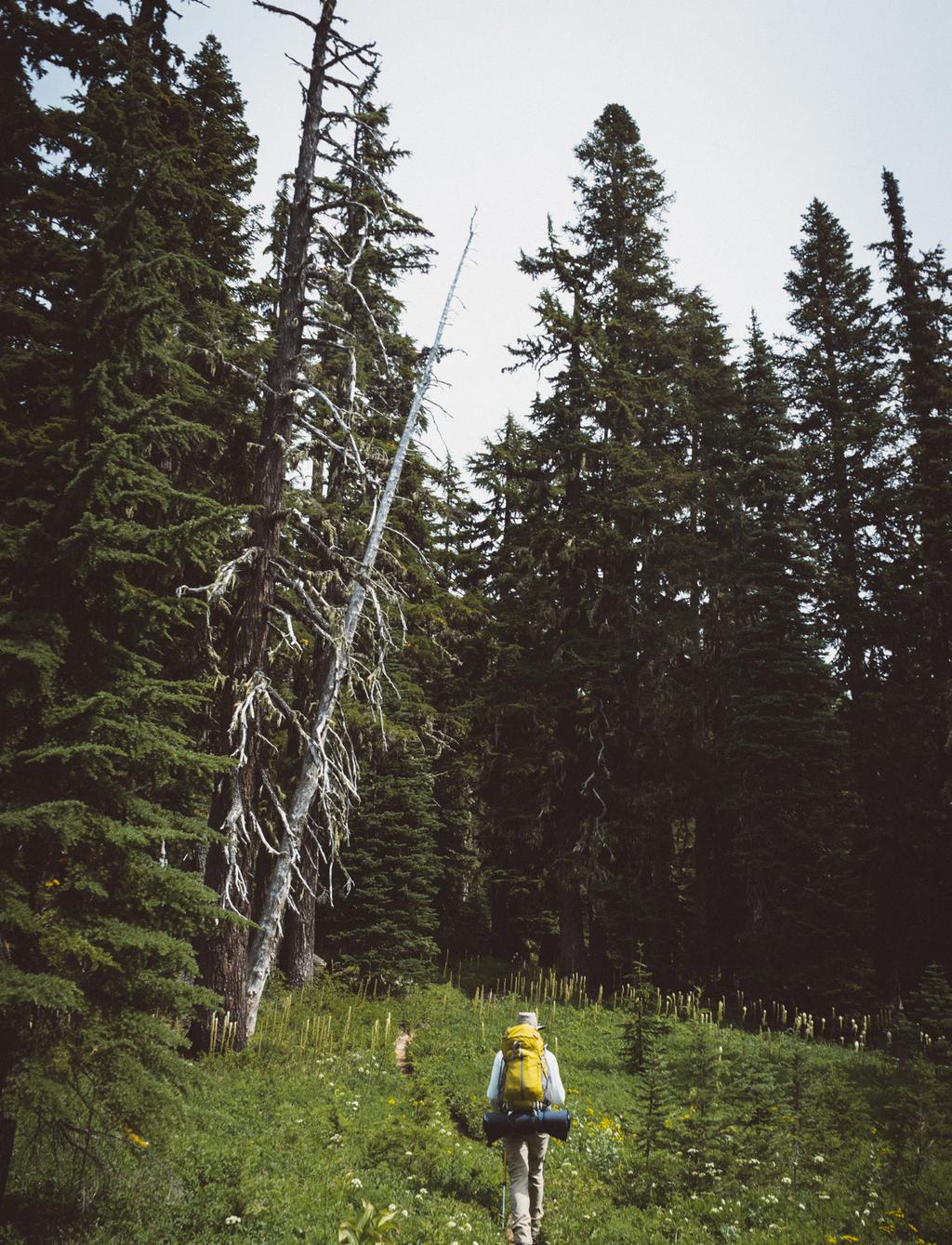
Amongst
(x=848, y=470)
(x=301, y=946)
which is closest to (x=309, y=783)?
(x=301, y=946)

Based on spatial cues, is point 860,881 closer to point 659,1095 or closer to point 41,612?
point 659,1095

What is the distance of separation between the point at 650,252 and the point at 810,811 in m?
17.4

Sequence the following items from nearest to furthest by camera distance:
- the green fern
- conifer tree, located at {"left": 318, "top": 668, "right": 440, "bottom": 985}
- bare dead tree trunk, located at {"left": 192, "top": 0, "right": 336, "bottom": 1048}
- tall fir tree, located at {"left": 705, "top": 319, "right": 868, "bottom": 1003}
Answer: the green fern → bare dead tree trunk, located at {"left": 192, "top": 0, "right": 336, "bottom": 1048} → conifer tree, located at {"left": 318, "top": 668, "right": 440, "bottom": 985} → tall fir tree, located at {"left": 705, "top": 319, "right": 868, "bottom": 1003}

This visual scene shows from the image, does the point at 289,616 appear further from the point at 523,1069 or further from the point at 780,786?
the point at 780,786

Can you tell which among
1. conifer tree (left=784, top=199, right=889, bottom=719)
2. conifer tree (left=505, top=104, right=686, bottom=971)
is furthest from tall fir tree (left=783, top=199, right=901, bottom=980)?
conifer tree (left=505, top=104, right=686, bottom=971)

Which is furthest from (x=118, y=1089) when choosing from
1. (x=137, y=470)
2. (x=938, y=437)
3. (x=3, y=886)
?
(x=938, y=437)

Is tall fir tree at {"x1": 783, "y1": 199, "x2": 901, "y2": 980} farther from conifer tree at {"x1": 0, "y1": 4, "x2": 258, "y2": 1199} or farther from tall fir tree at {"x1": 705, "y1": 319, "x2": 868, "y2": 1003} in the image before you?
conifer tree at {"x1": 0, "y1": 4, "x2": 258, "y2": 1199}

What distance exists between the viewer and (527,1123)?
6.04m

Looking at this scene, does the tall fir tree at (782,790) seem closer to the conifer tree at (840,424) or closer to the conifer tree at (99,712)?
the conifer tree at (840,424)

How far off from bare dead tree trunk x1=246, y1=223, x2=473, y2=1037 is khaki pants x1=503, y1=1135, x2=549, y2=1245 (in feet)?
14.8

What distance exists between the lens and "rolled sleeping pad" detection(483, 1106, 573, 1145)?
6.03m

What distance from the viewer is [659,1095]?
791 centimetres

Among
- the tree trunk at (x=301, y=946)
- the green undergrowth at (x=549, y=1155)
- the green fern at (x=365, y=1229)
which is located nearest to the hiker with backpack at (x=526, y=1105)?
the green undergrowth at (x=549, y=1155)

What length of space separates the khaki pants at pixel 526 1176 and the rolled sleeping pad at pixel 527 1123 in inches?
5.2
